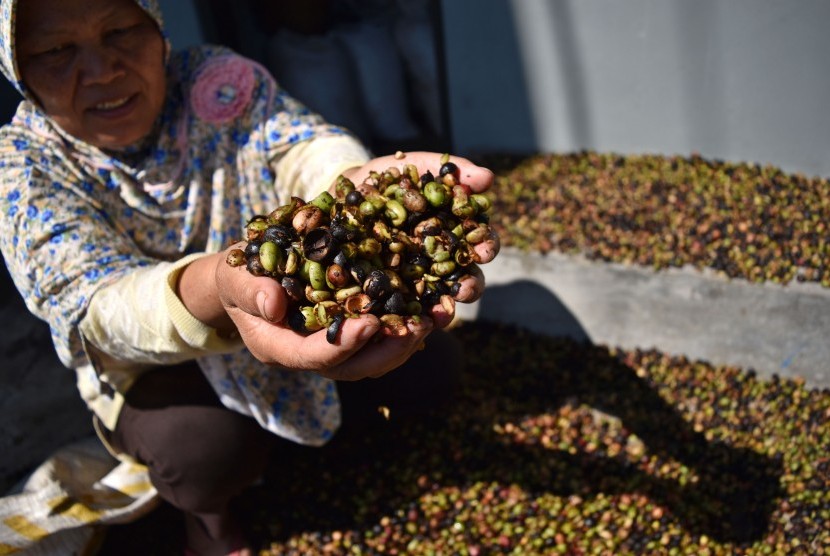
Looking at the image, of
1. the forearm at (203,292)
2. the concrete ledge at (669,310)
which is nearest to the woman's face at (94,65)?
the forearm at (203,292)

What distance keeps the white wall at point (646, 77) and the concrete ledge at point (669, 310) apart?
3.48 feet

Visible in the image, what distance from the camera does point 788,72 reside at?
144 inches

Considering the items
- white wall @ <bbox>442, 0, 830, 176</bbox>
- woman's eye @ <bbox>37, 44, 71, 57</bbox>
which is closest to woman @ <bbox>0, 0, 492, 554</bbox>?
woman's eye @ <bbox>37, 44, 71, 57</bbox>

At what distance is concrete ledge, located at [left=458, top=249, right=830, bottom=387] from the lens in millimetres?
3164

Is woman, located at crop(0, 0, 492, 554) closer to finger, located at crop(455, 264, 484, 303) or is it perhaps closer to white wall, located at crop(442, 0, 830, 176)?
A: finger, located at crop(455, 264, 484, 303)

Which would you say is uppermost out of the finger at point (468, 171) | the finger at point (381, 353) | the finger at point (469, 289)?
the finger at point (468, 171)

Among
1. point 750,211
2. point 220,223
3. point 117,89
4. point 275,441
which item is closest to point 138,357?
point 220,223

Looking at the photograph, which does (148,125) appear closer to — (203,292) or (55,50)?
(55,50)

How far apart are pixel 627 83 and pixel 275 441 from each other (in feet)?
8.43

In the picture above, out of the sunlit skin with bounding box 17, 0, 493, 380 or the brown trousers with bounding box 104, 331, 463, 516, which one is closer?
the sunlit skin with bounding box 17, 0, 493, 380

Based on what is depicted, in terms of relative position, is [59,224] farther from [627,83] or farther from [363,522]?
[627,83]

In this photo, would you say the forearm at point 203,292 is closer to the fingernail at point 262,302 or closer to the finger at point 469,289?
the fingernail at point 262,302

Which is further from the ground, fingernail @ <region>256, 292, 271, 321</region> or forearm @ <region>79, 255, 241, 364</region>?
fingernail @ <region>256, 292, 271, 321</region>

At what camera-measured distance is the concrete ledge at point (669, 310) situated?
3.16 m
